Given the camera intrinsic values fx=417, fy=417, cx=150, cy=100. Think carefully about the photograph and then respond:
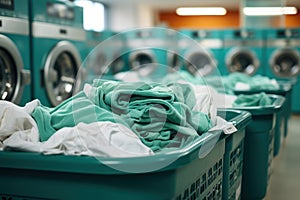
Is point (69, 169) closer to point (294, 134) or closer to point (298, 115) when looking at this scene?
point (294, 134)

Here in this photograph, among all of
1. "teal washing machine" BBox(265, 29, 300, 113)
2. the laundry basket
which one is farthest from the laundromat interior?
"teal washing machine" BBox(265, 29, 300, 113)

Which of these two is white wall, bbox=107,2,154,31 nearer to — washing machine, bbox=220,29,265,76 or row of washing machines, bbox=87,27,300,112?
row of washing machines, bbox=87,27,300,112

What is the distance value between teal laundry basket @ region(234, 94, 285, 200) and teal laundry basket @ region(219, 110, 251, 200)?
312 mm

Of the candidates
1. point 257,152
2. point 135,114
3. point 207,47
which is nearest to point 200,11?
point 207,47

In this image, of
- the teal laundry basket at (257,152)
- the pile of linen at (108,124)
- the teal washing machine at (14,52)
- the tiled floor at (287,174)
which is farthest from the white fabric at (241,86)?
the pile of linen at (108,124)

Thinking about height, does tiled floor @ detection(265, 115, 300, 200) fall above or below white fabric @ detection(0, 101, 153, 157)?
below

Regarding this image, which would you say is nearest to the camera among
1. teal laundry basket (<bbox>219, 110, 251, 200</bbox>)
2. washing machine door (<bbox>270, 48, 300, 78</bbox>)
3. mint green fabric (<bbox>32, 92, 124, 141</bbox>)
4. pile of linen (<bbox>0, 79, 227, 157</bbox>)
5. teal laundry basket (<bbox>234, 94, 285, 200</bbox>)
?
pile of linen (<bbox>0, 79, 227, 157</bbox>)

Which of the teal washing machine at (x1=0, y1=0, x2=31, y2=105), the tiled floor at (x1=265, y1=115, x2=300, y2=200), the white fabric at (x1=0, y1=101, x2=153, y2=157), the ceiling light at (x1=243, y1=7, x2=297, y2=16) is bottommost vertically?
the tiled floor at (x1=265, y1=115, x2=300, y2=200)

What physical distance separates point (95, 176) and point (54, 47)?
97.9 inches

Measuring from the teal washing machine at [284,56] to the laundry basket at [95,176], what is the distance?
6222 mm

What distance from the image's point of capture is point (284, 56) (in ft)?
23.5

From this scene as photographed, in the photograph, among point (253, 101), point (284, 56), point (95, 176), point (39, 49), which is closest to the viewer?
point (95, 176)

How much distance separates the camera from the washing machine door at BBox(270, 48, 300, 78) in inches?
278

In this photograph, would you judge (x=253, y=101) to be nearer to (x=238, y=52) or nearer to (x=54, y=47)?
(x=54, y=47)
